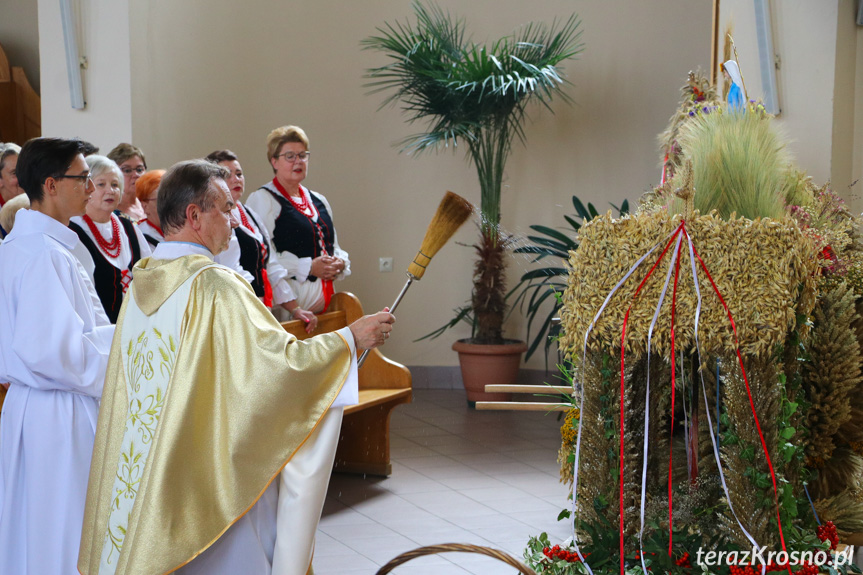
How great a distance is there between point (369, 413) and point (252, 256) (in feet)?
3.65

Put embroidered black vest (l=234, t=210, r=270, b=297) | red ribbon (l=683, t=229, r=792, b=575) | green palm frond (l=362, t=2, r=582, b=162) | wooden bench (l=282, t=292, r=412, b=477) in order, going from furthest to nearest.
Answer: green palm frond (l=362, t=2, r=582, b=162), wooden bench (l=282, t=292, r=412, b=477), embroidered black vest (l=234, t=210, r=270, b=297), red ribbon (l=683, t=229, r=792, b=575)

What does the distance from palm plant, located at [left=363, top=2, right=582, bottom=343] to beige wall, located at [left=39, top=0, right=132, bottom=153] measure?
1.69m

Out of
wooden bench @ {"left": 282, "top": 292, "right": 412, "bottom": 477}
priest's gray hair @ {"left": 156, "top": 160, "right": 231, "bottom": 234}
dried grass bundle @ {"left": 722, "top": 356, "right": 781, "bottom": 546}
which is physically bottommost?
wooden bench @ {"left": 282, "top": 292, "right": 412, "bottom": 477}

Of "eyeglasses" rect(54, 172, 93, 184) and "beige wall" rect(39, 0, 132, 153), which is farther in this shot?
"beige wall" rect(39, 0, 132, 153)

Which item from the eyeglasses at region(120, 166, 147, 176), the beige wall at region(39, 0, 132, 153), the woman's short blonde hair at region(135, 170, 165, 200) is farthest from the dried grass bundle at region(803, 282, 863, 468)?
the beige wall at region(39, 0, 132, 153)

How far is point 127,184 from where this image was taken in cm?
482

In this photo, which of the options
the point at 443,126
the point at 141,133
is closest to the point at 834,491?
the point at 443,126

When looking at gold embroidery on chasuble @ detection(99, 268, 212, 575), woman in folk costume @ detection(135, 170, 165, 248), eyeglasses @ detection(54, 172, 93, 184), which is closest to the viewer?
gold embroidery on chasuble @ detection(99, 268, 212, 575)

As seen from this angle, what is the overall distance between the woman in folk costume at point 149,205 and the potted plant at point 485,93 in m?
2.36

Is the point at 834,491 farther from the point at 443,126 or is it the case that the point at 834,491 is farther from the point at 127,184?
the point at 443,126

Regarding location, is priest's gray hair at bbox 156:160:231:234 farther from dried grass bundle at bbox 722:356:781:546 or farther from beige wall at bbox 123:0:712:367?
beige wall at bbox 123:0:712:367

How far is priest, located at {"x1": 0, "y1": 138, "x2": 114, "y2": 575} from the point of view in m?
2.76

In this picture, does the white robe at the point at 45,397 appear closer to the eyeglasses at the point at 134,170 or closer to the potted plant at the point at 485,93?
the eyeglasses at the point at 134,170

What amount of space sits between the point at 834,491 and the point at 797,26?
1861mm
